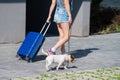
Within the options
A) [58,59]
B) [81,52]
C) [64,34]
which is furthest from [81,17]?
[58,59]

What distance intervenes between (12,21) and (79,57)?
209 cm

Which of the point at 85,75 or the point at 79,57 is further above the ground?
the point at 85,75

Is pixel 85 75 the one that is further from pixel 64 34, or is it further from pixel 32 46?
pixel 32 46

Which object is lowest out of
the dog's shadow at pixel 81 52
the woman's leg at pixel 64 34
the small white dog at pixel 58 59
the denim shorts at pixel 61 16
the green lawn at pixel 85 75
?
the dog's shadow at pixel 81 52

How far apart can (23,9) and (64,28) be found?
8.47 feet

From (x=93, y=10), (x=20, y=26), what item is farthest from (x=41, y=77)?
(x=93, y=10)

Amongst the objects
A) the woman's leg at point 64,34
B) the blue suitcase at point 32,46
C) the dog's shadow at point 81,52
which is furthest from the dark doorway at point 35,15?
the woman's leg at point 64,34

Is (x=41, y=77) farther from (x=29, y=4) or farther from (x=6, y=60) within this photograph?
(x=29, y=4)

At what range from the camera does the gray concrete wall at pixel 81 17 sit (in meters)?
13.4

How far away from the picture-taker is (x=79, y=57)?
34.5 feet

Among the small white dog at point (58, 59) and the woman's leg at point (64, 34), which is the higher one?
the woman's leg at point (64, 34)

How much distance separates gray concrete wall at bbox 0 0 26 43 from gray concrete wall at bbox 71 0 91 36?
7.62 ft

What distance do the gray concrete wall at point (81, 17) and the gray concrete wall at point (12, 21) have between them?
7.62 ft

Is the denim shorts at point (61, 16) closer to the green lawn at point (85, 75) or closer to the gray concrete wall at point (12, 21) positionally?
the green lawn at point (85, 75)
